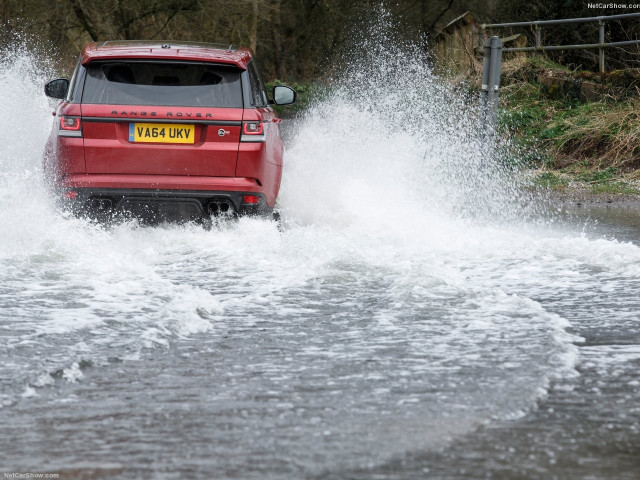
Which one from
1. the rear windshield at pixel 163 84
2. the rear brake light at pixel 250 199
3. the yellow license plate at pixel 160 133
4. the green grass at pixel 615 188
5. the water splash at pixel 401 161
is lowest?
the green grass at pixel 615 188

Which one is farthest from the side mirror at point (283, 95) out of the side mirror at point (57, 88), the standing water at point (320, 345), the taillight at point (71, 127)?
the taillight at point (71, 127)

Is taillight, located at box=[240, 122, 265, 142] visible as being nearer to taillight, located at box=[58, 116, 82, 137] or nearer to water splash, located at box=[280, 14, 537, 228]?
taillight, located at box=[58, 116, 82, 137]

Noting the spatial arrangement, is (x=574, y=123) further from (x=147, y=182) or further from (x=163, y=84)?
(x=147, y=182)

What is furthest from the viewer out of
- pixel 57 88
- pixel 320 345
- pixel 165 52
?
pixel 57 88

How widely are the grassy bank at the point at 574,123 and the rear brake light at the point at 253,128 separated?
7.39 meters

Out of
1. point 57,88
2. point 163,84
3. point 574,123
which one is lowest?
point 574,123

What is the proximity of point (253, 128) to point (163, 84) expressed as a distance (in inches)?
33.1

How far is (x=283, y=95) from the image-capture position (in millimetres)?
9844

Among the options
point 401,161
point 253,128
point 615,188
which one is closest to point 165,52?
point 253,128

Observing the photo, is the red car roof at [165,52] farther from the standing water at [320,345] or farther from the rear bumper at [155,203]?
the standing water at [320,345]

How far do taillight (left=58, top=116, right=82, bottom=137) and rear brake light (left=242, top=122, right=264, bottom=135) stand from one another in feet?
4.41

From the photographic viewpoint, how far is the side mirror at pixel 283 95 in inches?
384

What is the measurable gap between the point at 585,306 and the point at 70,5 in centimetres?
2368

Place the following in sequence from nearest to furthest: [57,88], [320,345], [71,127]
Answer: [320,345] → [71,127] → [57,88]
